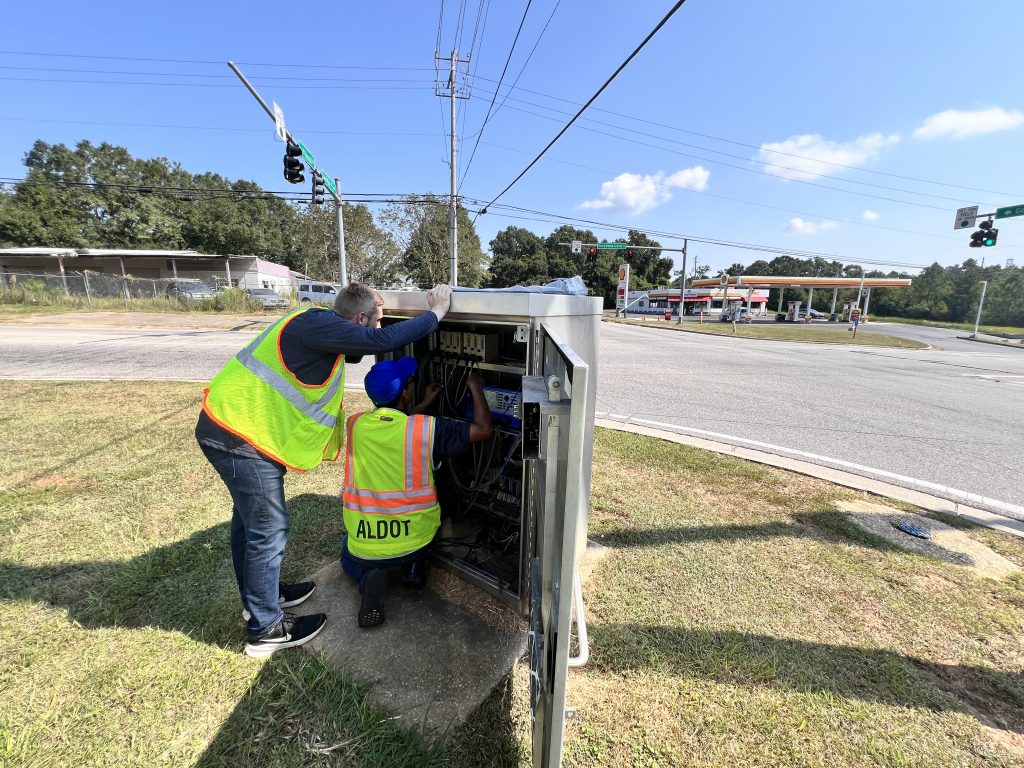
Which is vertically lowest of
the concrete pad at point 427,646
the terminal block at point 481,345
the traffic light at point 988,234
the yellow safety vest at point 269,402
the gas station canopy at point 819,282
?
the concrete pad at point 427,646

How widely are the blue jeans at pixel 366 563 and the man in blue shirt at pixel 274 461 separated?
0.32 meters

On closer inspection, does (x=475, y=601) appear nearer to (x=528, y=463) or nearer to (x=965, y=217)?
(x=528, y=463)

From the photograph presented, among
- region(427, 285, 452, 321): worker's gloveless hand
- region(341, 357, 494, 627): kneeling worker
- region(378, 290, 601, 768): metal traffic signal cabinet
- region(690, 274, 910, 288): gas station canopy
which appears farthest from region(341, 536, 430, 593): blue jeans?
region(690, 274, 910, 288): gas station canopy

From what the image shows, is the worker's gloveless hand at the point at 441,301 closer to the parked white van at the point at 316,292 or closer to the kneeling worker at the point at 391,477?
the kneeling worker at the point at 391,477

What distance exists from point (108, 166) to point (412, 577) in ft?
213

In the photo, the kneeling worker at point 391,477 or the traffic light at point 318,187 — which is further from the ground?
the traffic light at point 318,187

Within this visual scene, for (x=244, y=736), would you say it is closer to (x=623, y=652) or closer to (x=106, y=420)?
(x=623, y=652)

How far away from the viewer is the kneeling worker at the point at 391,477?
7.22 ft

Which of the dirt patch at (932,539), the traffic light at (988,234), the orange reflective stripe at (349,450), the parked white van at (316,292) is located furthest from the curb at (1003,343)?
the parked white van at (316,292)

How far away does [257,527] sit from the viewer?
2.00 metres

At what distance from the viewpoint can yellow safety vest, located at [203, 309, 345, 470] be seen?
1896 mm

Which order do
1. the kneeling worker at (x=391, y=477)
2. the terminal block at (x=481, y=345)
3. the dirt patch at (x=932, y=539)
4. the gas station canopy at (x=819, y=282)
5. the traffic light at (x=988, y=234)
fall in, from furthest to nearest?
the gas station canopy at (x=819, y=282)
the traffic light at (x=988, y=234)
the dirt patch at (x=932, y=539)
the terminal block at (x=481, y=345)
the kneeling worker at (x=391, y=477)

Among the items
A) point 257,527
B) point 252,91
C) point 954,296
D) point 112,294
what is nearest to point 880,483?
point 257,527

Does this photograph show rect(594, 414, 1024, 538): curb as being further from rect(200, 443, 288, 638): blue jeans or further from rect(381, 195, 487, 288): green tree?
rect(381, 195, 487, 288): green tree
